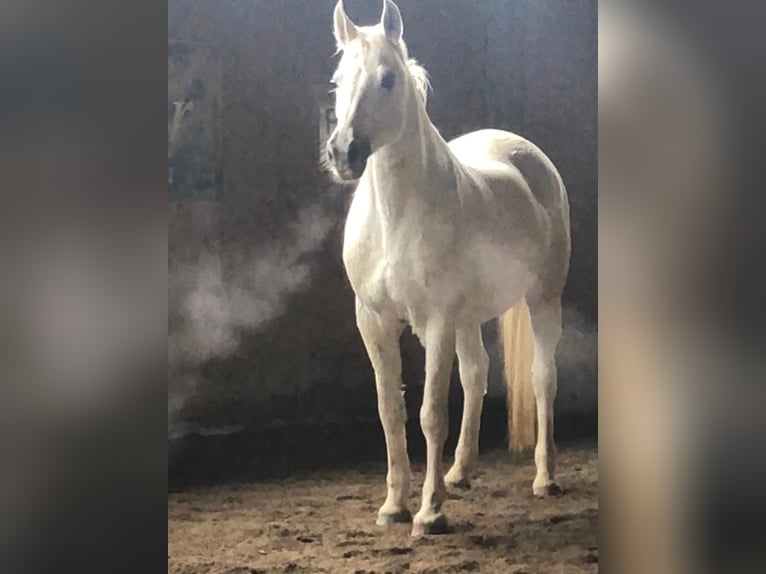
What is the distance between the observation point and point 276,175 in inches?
56.1

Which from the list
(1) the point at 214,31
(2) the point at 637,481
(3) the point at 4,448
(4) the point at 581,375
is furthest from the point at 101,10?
(2) the point at 637,481

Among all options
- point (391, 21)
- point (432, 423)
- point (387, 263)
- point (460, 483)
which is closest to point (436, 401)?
point (432, 423)

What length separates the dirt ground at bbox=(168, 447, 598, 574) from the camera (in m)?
1.40

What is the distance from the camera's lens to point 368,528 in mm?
1433

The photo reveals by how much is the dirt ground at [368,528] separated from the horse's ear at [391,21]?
77 centimetres

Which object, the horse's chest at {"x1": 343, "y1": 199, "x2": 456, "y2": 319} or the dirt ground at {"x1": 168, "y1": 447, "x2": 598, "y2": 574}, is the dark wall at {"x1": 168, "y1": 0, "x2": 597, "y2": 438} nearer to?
the horse's chest at {"x1": 343, "y1": 199, "x2": 456, "y2": 319}

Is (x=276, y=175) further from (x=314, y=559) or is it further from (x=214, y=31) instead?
(x=314, y=559)

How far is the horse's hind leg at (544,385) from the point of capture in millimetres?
1482

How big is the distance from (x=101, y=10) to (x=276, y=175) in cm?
41

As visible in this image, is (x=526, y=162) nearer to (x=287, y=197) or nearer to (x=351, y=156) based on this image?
(x=351, y=156)

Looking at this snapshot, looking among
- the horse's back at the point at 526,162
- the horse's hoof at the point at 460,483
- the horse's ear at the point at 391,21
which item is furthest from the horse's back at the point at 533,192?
the horse's hoof at the point at 460,483

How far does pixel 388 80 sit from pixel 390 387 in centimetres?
55

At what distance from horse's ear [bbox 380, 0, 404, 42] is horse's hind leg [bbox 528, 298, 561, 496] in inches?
21.5

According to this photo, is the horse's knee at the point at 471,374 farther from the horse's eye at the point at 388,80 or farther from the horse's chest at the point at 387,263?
the horse's eye at the point at 388,80
